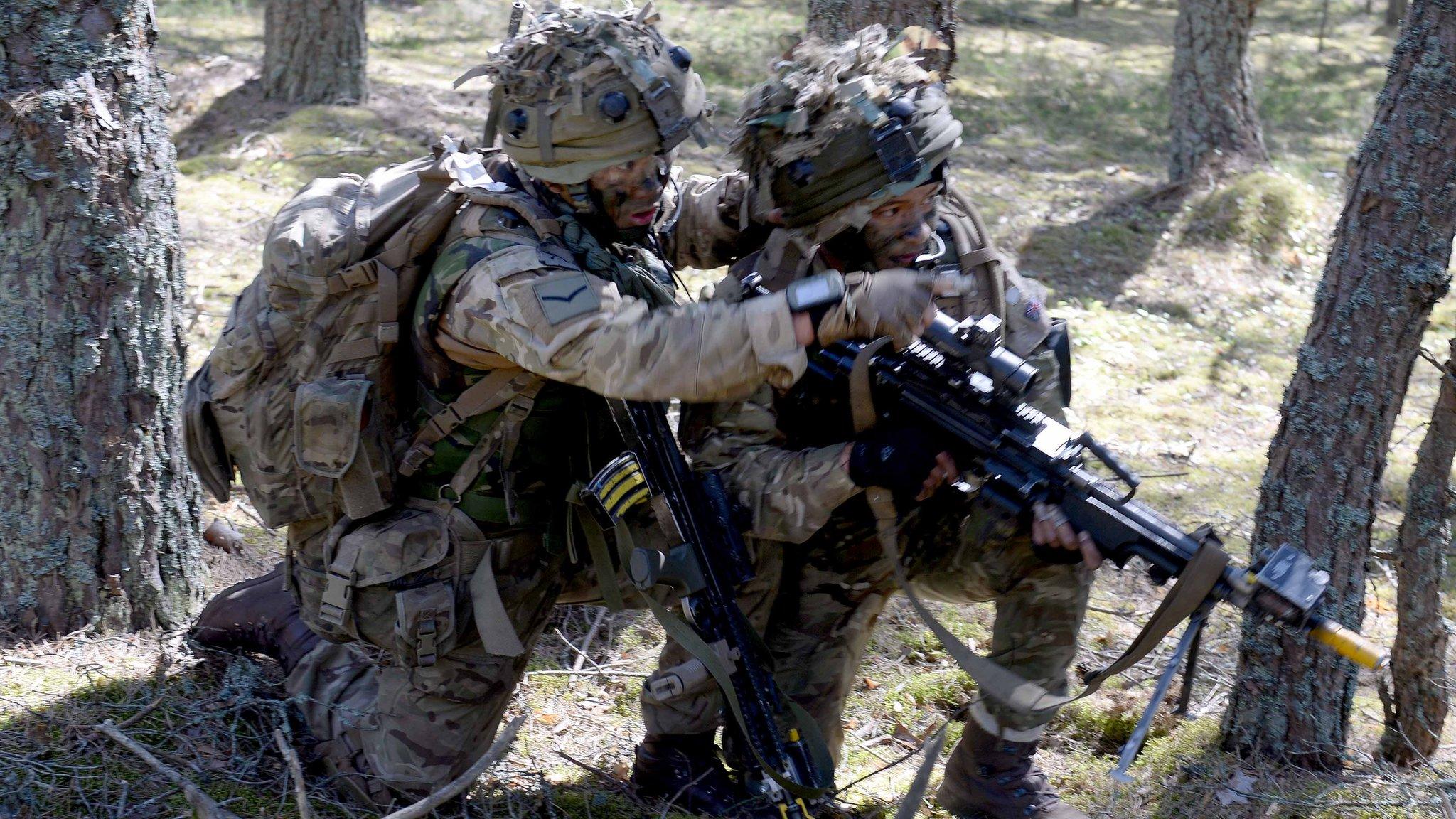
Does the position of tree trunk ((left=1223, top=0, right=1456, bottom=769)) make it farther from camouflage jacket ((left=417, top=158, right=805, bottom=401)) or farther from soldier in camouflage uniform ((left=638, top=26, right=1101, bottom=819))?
camouflage jacket ((left=417, top=158, right=805, bottom=401))

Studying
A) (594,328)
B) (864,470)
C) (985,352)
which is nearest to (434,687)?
(594,328)

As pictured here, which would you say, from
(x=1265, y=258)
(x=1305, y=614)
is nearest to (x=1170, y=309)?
(x=1265, y=258)

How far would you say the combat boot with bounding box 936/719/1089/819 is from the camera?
355 centimetres

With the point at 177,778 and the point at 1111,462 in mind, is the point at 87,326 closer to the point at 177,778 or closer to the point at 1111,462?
the point at 177,778

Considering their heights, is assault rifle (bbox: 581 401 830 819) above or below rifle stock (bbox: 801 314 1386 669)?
below

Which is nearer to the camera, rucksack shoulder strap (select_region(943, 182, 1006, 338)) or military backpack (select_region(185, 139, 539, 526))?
military backpack (select_region(185, 139, 539, 526))

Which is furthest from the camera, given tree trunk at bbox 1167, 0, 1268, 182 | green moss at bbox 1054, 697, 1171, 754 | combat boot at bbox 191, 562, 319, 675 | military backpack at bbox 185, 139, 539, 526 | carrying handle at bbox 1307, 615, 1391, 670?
tree trunk at bbox 1167, 0, 1268, 182

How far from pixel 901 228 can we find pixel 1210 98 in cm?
757

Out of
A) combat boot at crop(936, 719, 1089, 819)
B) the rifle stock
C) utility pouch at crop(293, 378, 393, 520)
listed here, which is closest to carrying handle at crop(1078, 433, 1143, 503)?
the rifle stock

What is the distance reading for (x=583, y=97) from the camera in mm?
3197

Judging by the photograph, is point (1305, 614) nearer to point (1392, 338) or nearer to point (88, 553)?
point (1392, 338)

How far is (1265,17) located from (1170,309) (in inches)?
508

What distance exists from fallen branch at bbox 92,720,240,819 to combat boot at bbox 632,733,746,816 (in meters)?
1.22

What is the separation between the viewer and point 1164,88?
13977 millimetres
